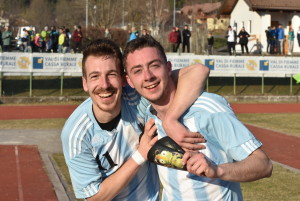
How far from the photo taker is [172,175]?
412 centimetres

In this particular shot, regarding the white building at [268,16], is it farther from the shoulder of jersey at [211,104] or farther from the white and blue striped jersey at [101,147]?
the shoulder of jersey at [211,104]

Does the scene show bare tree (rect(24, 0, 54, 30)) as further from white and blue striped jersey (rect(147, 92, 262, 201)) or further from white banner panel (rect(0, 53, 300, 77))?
white and blue striped jersey (rect(147, 92, 262, 201))

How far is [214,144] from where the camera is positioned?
3883mm

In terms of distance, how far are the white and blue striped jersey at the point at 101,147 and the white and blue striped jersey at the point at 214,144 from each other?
438 millimetres

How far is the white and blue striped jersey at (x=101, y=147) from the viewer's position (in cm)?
439

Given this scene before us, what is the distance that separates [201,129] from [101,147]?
87cm

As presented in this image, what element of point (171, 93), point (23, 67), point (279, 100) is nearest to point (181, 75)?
point (171, 93)

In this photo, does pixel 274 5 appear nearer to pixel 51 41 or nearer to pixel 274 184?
pixel 51 41

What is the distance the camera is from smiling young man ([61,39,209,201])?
4.25m

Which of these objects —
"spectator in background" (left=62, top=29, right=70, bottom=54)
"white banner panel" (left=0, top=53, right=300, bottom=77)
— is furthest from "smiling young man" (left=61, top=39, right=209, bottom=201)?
"spectator in background" (left=62, top=29, right=70, bottom=54)

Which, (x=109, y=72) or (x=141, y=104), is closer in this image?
(x=109, y=72)

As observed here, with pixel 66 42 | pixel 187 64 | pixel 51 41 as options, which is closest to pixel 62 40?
pixel 66 42

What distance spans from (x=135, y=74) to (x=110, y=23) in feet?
136

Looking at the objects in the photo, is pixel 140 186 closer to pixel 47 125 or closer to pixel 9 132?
pixel 9 132
